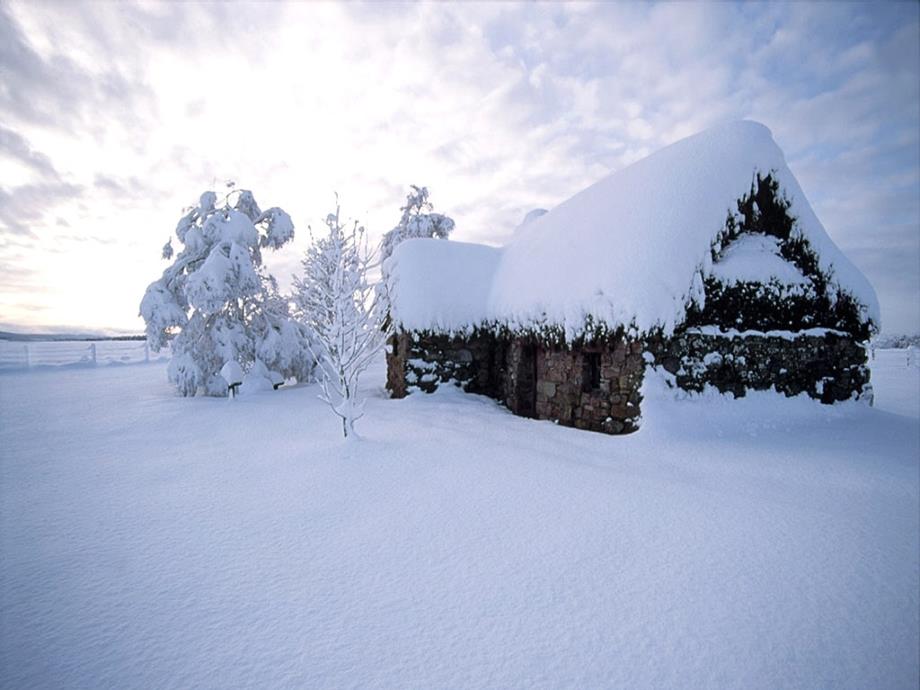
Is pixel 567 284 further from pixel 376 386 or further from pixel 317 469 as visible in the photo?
pixel 376 386

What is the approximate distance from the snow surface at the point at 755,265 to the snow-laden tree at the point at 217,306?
36.7 ft

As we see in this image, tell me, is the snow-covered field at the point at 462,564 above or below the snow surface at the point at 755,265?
below

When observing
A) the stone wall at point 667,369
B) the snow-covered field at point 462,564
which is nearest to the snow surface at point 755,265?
the stone wall at point 667,369

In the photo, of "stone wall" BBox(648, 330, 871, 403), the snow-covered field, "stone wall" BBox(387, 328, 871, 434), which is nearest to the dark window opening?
"stone wall" BBox(387, 328, 871, 434)

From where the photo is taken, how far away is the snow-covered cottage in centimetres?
648

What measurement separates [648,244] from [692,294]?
3.47ft

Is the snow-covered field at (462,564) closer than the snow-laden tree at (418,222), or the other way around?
the snow-covered field at (462,564)

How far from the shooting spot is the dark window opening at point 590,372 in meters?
7.42

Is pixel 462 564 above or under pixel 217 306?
under

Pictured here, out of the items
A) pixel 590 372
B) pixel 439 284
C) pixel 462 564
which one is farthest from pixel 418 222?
pixel 462 564

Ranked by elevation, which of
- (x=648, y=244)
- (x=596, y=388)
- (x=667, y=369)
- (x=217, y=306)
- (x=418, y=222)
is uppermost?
(x=418, y=222)

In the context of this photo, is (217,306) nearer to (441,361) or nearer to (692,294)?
(441,361)

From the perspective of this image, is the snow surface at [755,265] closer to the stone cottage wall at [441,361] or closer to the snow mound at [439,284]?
the stone cottage wall at [441,361]

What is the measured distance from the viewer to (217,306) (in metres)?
11.1
